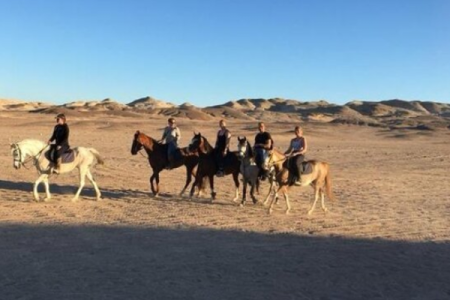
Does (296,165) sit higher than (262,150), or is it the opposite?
(262,150)

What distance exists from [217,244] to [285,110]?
108 m

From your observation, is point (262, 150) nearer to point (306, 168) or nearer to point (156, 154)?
point (306, 168)

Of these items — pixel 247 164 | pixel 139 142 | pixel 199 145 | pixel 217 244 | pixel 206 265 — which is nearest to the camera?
pixel 206 265

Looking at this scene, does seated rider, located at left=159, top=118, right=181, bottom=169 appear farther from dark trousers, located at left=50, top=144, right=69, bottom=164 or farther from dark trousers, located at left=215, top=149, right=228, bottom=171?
dark trousers, located at left=50, top=144, right=69, bottom=164

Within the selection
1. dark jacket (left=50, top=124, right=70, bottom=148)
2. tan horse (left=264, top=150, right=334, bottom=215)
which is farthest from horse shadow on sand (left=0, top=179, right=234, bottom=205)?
tan horse (left=264, top=150, right=334, bottom=215)

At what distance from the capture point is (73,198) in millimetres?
15992

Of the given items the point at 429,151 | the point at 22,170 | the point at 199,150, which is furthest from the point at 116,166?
the point at 429,151

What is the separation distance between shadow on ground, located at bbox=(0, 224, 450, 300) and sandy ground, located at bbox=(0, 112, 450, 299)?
0.07 ft

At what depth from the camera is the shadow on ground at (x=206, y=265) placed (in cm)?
829

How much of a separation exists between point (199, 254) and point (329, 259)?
2448 millimetres

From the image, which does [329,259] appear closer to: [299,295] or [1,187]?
[299,295]

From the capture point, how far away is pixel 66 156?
1576 cm

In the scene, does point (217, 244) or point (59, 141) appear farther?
point (59, 141)

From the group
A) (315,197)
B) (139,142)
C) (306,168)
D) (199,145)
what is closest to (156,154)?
(139,142)
